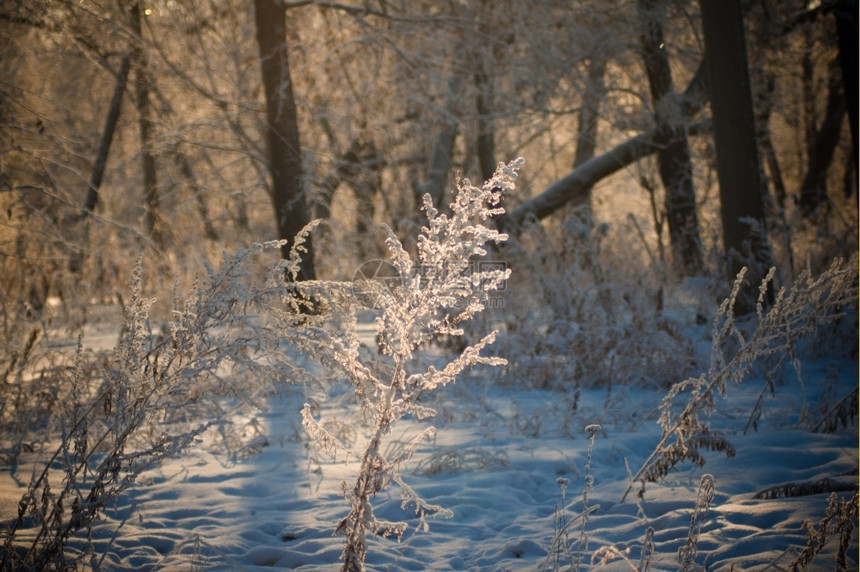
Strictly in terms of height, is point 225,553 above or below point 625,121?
below

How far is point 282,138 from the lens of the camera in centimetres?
580

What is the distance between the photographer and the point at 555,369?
19.3 ft

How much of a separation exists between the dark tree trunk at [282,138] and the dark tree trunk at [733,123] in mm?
4596

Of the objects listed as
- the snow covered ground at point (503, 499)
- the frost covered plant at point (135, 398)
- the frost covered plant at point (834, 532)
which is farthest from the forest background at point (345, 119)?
the frost covered plant at point (834, 532)

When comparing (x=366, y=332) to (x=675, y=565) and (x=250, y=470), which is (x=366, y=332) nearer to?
(x=250, y=470)

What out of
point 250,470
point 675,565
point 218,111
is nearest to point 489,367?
point 250,470

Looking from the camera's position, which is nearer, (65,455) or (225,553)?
(65,455)

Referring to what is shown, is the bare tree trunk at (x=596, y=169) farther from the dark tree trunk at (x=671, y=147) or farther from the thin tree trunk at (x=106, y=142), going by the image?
the thin tree trunk at (x=106, y=142)

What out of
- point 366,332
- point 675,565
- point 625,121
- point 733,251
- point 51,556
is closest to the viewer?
point 51,556

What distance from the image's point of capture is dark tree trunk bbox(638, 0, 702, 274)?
9.59 meters

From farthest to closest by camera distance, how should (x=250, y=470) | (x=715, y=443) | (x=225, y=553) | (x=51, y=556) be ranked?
(x=250, y=470)
(x=715, y=443)
(x=225, y=553)
(x=51, y=556)

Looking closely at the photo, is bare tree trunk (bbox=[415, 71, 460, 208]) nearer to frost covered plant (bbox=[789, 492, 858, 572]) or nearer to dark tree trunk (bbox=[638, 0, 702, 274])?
dark tree trunk (bbox=[638, 0, 702, 274])

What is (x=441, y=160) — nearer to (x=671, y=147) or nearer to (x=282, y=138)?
(x=671, y=147)

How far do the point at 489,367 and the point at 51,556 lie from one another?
4248 millimetres
